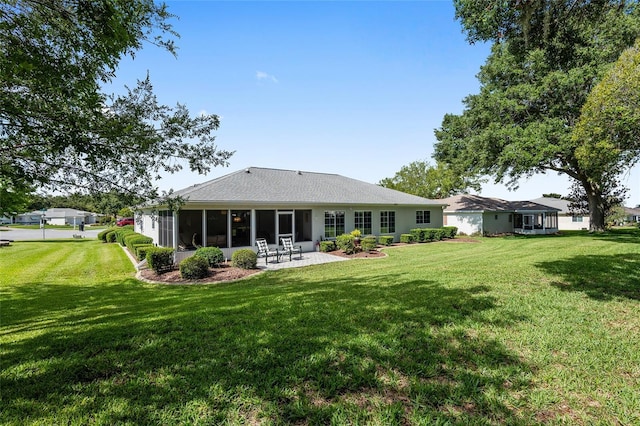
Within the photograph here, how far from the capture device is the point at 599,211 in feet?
86.9

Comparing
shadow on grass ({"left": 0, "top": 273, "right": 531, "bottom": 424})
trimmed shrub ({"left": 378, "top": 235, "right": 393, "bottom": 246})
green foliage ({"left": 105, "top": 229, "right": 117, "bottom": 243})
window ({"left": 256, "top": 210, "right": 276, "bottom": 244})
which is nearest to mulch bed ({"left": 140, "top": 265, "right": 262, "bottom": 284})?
shadow on grass ({"left": 0, "top": 273, "right": 531, "bottom": 424})

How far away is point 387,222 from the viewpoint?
2106 cm

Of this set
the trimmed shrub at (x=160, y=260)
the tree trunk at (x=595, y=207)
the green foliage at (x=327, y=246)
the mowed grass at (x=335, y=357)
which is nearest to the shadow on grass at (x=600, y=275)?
the mowed grass at (x=335, y=357)

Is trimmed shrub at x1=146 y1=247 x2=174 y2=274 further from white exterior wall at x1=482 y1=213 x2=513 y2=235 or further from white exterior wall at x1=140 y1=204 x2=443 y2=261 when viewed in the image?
white exterior wall at x1=482 y1=213 x2=513 y2=235

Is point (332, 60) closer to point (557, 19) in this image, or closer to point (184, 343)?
point (557, 19)

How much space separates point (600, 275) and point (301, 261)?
10335 millimetres

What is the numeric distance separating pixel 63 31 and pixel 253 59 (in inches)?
260

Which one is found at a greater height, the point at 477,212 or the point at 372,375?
the point at 477,212

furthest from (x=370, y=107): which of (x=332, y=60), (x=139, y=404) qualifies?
(x=139, y=404)

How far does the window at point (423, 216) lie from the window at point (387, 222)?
2678 mm

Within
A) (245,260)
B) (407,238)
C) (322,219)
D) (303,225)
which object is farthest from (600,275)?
(303,225)

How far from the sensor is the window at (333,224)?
709 inches

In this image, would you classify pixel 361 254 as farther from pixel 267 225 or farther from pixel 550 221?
pixel 550 221

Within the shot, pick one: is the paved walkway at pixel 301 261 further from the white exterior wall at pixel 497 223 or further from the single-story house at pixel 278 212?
the white exterior wall at pixel 497 223
